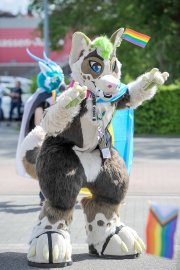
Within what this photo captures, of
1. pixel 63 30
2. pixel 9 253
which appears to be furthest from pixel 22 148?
pixel 63 30

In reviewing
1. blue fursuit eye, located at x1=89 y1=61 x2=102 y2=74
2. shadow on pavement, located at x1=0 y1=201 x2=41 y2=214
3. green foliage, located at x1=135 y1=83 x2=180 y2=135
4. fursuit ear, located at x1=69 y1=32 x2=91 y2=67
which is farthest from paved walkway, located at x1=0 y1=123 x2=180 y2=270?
green foliage, located at x1=135 y1=83 x2=180 y2=135

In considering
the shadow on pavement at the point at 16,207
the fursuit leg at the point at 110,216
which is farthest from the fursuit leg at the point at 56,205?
the shadow on pavement at the point at 16,207

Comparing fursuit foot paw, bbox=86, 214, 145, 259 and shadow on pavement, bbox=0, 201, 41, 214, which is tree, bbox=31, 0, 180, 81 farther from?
fursuit foot paw, bbox=86, 214, 145, 259

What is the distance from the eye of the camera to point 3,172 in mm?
12156

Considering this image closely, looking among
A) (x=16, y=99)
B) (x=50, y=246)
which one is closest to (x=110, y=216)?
(x=50, y=246)

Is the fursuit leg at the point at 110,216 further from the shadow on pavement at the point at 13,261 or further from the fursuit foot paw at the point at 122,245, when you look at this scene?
the shadow on pavement at the point at 13,261

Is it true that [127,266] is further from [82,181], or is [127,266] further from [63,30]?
[63,30]

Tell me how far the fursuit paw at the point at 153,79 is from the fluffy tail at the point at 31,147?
1.45 m

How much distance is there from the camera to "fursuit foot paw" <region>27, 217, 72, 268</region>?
5879 millimetres

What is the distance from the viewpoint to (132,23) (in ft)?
85.8

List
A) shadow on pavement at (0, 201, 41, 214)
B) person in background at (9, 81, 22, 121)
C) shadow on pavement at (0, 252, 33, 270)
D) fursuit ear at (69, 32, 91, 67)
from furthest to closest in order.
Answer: person in background at (9, 81, 22, 121)
shadow on pavement at (0, 201, 41, 214)
fursuit ear at (69, 32, 91, 67)
shadow on pavement at (0, 252, 33, 270)

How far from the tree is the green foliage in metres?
4.50

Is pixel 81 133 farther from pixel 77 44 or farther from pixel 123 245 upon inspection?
pixel 123 245

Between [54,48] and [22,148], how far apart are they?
2439 cm
